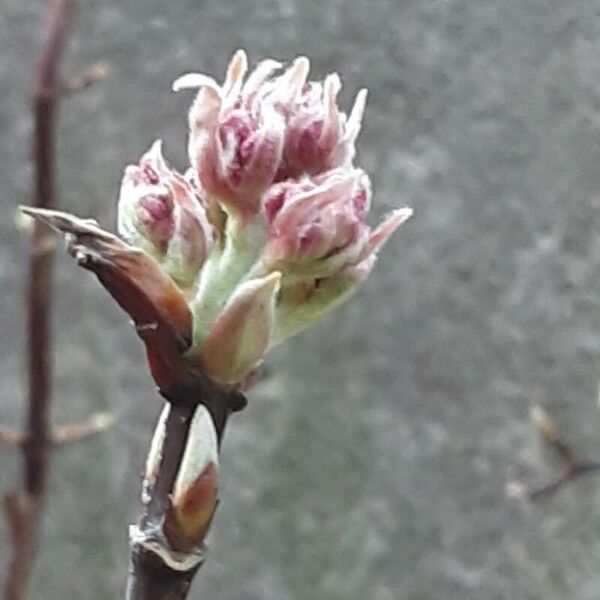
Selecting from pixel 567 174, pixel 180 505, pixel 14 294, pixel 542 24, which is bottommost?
pixel 14 294

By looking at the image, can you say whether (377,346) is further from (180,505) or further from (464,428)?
(180,505)

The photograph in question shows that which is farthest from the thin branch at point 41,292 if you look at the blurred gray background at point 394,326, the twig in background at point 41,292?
the blurred gray background at point 394,326

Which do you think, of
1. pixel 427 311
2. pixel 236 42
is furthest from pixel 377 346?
pixel 236 42

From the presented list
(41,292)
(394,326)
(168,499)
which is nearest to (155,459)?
(168,499)

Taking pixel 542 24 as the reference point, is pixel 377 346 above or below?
below

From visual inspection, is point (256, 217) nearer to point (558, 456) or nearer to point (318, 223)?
Result: point (318, 223)

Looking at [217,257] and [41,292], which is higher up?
[217,257]
